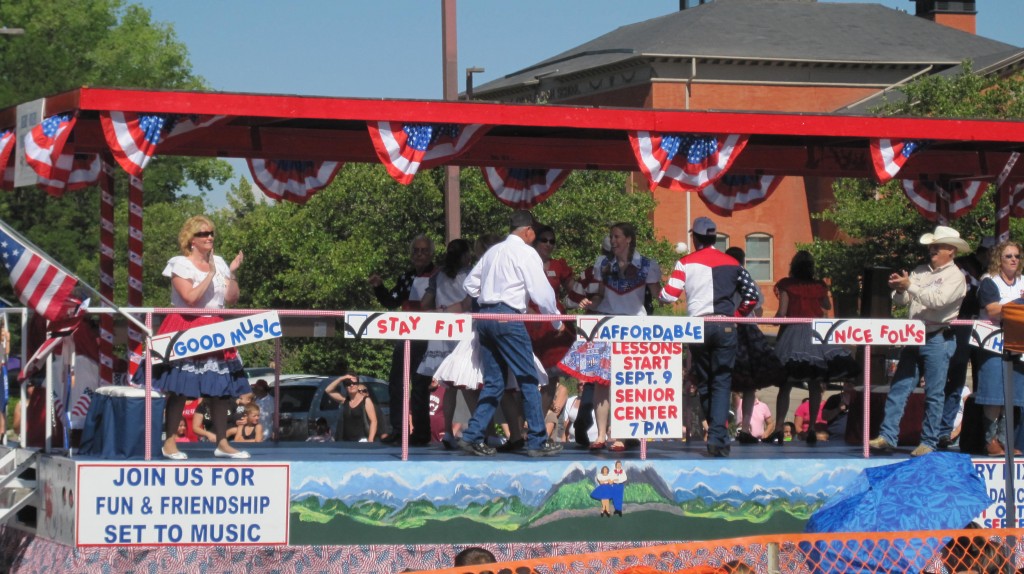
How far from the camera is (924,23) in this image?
5481 centimetres

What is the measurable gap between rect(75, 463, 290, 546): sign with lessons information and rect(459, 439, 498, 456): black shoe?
1.33 m

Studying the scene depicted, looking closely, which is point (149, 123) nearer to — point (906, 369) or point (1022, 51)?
point (906, 369)

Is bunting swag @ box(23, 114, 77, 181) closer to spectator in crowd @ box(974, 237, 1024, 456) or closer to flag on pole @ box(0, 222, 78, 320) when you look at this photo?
flag on pole @ box(0, 222, 78, 320)

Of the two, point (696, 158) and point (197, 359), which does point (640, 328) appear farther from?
point (197, 359)

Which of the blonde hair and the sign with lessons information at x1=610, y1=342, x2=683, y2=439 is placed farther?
the sign with lessons information at x1=610, y1=342, x2=683, y2=439

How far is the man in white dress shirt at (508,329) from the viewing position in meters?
9.95

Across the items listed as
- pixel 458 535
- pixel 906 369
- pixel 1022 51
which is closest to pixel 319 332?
pixel 458 535

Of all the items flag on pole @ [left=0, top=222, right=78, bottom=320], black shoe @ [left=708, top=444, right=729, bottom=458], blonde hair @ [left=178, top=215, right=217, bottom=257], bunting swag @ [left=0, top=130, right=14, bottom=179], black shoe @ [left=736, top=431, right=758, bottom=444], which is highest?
bunting swag @ [left=0, top=130, right=14, bottom=179]

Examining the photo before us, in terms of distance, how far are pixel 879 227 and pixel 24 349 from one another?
2552 cm

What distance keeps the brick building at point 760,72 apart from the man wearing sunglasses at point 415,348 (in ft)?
119

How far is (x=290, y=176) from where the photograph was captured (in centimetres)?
1270

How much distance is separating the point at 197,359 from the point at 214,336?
296mm

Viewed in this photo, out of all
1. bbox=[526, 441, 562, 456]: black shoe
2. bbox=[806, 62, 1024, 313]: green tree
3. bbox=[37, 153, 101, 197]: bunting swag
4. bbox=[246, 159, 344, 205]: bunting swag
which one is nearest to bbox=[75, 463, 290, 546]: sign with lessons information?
bbox=[526, 441, 562, 456]: black shoe

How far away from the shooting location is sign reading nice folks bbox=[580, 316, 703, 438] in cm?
975
